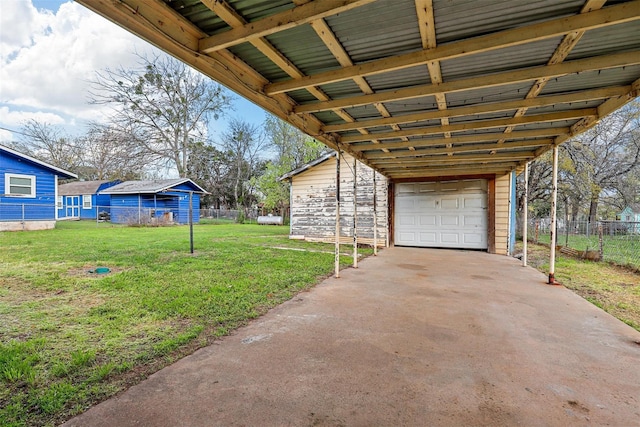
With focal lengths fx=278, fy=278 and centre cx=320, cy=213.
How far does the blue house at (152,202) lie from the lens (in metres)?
16.7

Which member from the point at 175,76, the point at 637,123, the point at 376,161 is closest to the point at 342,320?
the point at 376,161

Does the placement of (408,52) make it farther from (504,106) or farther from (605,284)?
(605,284)

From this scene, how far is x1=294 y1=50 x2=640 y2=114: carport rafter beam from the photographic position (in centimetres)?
226

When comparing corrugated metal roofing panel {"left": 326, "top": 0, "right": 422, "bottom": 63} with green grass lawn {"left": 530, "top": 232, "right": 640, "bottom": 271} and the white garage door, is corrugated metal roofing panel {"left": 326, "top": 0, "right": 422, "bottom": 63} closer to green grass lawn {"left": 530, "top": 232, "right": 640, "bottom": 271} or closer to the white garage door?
the white garage door

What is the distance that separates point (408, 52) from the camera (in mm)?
2344

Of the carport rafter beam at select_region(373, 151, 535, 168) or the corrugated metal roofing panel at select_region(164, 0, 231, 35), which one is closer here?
the corrugated metal roofing panel at select_region(164, 0, 231, 35)

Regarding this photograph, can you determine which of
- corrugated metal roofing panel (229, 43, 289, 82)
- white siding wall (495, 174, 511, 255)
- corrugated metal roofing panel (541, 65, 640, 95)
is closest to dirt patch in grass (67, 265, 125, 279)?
corrugated metal roofing panel (229, 43, 289, 82)

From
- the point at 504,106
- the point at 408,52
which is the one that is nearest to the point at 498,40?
the point at 408,52

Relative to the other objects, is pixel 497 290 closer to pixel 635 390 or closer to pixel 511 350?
pixel 511 350

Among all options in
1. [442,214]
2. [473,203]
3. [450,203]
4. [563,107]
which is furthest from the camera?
[442,214]

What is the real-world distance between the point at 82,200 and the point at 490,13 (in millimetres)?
28110

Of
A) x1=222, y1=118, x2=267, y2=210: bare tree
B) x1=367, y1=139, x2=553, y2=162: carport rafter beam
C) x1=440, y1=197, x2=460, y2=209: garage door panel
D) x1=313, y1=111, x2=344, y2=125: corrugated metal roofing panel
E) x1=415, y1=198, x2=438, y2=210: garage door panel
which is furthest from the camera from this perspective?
x1=222, y1=118, x2=267, y2=210: bare tree

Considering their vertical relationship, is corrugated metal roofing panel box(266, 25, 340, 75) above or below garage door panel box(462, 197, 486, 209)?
above

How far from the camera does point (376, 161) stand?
6738 millimetres
